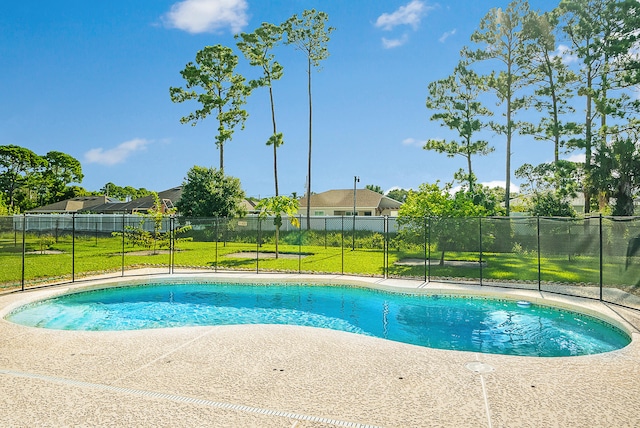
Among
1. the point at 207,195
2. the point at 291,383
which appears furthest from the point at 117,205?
the point at 291,383

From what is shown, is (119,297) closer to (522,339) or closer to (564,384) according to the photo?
(522,339)

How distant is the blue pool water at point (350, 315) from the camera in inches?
320

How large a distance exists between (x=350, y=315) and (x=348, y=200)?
3229 centimetres

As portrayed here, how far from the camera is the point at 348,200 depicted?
42.2 meters

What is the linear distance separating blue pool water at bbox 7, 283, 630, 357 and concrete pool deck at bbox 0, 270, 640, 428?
1769mm

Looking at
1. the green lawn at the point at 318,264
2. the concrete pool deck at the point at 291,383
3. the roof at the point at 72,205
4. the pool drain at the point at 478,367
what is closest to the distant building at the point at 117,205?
the roof at the point at 72,205

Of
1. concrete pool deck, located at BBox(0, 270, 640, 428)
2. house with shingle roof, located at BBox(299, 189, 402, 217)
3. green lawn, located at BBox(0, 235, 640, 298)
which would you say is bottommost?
concrete pool deck, located at BBox(0, 270, 640, 428)

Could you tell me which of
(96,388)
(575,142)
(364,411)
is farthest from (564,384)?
(575,142)

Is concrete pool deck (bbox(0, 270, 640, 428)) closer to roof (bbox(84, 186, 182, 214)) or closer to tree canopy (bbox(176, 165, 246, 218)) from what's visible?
tree canopy (bbox(176, 165, 246, 218))

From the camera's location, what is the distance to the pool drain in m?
5.25

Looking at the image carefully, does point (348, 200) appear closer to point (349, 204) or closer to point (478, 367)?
point (349, 204)

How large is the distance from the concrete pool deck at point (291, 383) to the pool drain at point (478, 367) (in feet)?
0.04

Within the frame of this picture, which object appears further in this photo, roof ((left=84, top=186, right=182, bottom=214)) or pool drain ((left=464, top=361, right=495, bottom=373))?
roof ((left=84, top=186, right=182, bottom=214))

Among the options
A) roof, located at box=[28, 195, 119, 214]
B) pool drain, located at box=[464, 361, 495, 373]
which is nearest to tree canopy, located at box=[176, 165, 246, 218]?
pool drain, located at box=[464, 361, 495, 373]
